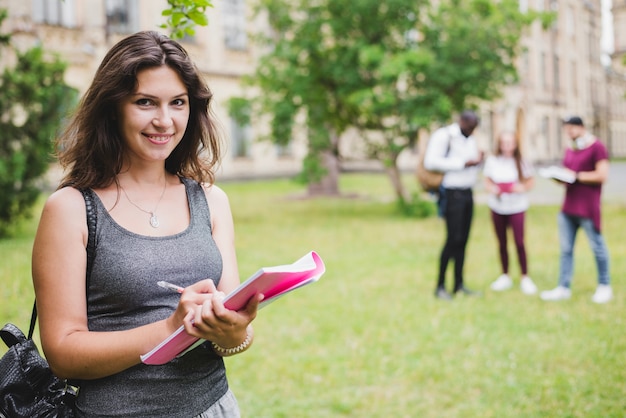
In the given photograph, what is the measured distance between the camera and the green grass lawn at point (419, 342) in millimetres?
4703

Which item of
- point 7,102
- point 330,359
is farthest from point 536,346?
point 7,102

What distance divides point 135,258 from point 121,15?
2597 cm

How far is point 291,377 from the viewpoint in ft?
17.1

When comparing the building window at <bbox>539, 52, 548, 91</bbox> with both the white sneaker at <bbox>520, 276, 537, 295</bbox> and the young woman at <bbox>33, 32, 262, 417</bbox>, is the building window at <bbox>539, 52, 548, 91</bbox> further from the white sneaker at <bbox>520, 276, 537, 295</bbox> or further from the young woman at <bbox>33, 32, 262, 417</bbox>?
the young woman at <bbox>33, 32, 262, 417</bbox>

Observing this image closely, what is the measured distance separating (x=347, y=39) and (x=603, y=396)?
12.5m

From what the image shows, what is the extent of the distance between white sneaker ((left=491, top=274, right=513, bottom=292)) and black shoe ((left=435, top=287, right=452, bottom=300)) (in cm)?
85

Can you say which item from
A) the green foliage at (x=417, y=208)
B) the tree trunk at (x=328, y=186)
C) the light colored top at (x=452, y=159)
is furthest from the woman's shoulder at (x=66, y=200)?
the tree trunk at (x=328, y=186)

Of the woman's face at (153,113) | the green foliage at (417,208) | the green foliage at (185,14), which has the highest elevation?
the green foliage at (185,14)

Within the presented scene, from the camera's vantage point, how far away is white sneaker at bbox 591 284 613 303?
7.47 m

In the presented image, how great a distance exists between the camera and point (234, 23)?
2928cm

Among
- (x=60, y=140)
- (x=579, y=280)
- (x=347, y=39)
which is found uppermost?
(x=347, y=39)

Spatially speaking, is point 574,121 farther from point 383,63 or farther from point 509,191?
point 383,63

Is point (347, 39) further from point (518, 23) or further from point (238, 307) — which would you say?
point (238, 307)

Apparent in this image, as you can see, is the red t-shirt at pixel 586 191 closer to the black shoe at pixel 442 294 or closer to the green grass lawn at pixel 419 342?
the green grass lawn at pixel 419 342
